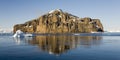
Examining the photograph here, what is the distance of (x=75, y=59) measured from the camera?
30.9m

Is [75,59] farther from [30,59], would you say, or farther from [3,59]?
[3,59]

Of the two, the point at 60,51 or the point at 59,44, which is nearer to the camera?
the point at 60,51

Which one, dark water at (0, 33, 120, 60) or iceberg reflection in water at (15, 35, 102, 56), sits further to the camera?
iceberg reflection in water at (15, 35, 102, 56)

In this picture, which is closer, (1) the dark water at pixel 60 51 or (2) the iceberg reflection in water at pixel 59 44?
(1) the dark water at pixel 60 51

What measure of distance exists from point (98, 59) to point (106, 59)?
1.16m

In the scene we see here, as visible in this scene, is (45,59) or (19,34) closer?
(45,59)

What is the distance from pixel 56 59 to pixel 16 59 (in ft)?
18.5

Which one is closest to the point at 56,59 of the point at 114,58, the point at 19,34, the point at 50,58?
the point at 50,58

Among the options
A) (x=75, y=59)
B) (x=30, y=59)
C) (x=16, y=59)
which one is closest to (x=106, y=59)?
(x=75, y=59)

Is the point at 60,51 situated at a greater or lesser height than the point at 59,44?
lesser

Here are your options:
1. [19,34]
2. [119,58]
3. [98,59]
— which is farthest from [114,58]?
Result: [19,34]

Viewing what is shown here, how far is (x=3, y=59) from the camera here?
3067cm

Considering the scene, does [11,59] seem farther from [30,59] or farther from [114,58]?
[114,58]

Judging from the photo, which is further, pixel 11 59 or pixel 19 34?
pixel 19 34
